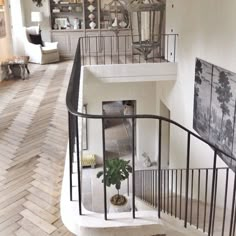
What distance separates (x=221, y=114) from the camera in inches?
207

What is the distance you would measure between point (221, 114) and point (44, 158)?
275 centimetres

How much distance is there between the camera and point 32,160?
12.7ft

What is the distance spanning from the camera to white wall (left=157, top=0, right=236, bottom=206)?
200 inches

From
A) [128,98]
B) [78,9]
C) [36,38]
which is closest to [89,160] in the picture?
[128,98]

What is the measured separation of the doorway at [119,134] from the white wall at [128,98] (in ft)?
1.28

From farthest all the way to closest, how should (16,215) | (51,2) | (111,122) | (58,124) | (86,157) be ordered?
(111,122)
(51,2)
(86,157)
(58,124)
(16,215)

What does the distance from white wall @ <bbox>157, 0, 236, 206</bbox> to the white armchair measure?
3790 mm

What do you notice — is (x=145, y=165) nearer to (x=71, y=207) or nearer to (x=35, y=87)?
(x=35, y=87)

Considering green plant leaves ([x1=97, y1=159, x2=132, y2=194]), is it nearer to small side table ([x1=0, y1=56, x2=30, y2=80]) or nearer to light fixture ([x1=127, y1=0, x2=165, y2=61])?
light fixture ([x1=127, y1=0, x2=165, y2=61])

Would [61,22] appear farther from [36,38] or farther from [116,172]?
[116,172]

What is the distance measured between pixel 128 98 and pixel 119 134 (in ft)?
8.16

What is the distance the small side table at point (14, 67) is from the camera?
28.2 feet

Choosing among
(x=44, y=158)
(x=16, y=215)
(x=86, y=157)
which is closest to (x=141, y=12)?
(x=44, y=158)

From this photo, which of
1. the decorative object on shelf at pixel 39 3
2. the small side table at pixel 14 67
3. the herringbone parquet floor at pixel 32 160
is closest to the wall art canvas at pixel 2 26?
the small side table at pixel 14 67
